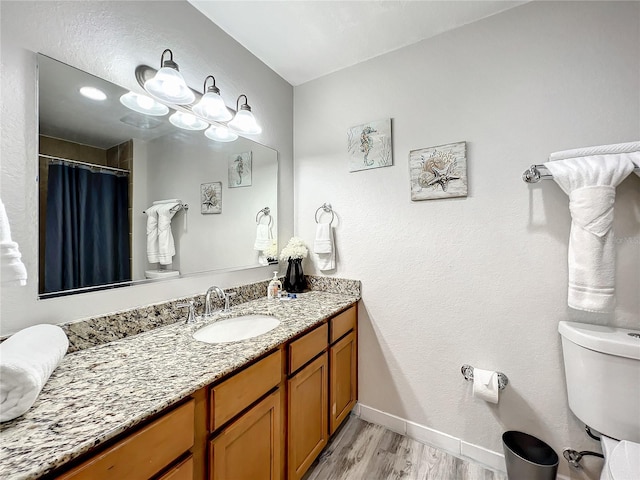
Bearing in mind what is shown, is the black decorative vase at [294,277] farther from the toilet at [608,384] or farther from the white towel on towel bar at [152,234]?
the toilet at [608,384]

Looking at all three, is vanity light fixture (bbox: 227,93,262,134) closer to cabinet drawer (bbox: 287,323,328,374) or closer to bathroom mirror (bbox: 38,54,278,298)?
bathroom mirror (bbox: 38,54,278,298)

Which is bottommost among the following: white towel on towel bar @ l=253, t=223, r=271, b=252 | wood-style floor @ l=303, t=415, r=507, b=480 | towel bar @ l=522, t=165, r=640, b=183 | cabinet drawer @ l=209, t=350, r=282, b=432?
wood-style floor @ l=303, t=415, r=507, b=480

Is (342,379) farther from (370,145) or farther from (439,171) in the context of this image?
(370,145)

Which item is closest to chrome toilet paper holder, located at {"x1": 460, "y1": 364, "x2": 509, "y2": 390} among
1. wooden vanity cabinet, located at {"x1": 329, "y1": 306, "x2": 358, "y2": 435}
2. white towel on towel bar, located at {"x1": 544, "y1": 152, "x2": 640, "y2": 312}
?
white towel on towel bar, located at {"x1": 544, "y1": 152, "x2": 640, "y2": 312}

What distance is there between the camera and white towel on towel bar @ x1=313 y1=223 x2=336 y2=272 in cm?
191

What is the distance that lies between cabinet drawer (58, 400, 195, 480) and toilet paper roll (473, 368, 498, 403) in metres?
1.38

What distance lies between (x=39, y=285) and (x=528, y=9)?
8.17 ft

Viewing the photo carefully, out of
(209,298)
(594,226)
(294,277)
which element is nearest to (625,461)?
(594,226)

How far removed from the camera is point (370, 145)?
1804mm

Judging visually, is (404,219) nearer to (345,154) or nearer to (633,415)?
(345,154)

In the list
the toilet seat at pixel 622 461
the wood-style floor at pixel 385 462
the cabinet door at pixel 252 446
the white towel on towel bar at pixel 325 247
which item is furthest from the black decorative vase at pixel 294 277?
the toilet seat at pixel 622 461

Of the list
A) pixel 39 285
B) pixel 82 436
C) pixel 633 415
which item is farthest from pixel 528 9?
pixel 39 285

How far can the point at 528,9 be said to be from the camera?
54.5 inches

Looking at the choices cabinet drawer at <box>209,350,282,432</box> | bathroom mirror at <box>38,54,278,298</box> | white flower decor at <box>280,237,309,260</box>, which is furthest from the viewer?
white flower decor at <box>280,237,309,260</box>
